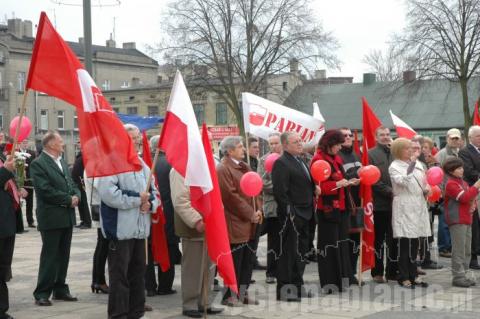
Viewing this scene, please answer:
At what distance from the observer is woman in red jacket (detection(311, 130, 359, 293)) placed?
370 inches

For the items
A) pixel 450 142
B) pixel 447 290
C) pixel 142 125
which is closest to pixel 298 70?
pixel 142 125

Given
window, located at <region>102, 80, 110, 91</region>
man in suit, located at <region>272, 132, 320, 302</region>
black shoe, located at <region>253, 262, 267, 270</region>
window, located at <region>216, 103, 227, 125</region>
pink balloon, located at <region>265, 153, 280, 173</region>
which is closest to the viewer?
man in suit, located at <region>272, 132, 320, 302</region>

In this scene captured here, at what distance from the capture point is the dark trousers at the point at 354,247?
34.4 ft

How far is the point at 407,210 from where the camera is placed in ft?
31.6

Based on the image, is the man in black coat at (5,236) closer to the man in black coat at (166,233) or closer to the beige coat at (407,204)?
the man in black coat at (166,233)

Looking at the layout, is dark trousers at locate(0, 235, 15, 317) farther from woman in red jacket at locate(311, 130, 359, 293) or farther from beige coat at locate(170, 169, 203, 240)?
woman in red jacket at locate(311, 130, 359, 293)

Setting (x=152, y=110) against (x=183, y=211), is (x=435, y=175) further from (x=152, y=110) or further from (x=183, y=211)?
(x=152, y=110)

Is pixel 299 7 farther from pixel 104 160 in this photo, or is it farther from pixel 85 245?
pixel 104 160

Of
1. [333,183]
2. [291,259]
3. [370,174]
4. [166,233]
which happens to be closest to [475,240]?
[370,174]

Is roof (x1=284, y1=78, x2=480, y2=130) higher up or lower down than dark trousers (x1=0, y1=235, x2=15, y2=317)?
higher up

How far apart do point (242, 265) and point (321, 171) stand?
4.82 ft

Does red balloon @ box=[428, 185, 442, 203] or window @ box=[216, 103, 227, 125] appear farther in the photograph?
window @ box=[216, 103, 227, 125]

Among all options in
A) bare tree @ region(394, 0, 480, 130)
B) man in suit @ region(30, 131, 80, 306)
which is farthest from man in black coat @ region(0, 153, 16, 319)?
bare tree @ region(394, 0, 480, 130)

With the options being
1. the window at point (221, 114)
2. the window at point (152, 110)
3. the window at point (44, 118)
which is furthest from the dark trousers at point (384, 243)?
the window at point (44, 118)
